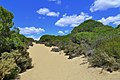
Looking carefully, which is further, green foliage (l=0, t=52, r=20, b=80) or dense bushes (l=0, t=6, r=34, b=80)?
dense bushes (l=0, t=6, r=34, b=80)

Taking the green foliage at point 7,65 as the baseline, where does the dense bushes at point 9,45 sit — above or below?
above

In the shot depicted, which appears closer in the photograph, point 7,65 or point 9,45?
point 7,65

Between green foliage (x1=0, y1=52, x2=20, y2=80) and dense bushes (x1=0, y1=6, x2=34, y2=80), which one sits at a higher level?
dense bushes (x1=0, y1=6, x2=34, y2=80)

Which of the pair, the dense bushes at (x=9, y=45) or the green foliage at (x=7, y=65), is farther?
the dense bushes at (x=9, y=45)

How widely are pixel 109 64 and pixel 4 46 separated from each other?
7.91m

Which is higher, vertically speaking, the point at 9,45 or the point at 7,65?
the point at 9,45

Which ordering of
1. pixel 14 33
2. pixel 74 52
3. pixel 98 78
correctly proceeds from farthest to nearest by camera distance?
pixel 74 52 < pixel 14 33 < pixel 98 78

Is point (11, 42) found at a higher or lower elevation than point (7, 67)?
higher

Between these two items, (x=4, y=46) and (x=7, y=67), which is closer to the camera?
(x=7, y=67)

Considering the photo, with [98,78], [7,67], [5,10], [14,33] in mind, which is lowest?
[98,78]

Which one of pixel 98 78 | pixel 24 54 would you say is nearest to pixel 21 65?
pixel 24 54

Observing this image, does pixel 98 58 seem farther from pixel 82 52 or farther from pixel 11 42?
pixel 82 52

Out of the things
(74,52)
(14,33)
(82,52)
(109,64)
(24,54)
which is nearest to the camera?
(109,64)

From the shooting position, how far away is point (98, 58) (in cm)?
1916
